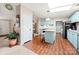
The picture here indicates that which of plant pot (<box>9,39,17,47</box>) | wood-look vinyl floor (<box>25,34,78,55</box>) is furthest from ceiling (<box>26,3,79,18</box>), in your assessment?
wood-look vinyl floor (<box>25,34,78,55</box>)

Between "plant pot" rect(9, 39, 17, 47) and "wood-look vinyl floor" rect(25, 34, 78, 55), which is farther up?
"plant pot" rect(9, 39, 17, 47)

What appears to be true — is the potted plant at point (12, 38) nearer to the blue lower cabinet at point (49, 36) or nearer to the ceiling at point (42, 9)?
the ceiling at point (42, 9)

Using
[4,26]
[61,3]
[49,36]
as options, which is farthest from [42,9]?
[4,26]

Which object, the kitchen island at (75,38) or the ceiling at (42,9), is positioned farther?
the ceiling at (42,9)

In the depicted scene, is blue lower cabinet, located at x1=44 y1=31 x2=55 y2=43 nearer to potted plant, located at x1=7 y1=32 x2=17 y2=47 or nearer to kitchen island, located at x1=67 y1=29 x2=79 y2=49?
kitchen island, located at x1=67 y1=29 x2=79 y2=49

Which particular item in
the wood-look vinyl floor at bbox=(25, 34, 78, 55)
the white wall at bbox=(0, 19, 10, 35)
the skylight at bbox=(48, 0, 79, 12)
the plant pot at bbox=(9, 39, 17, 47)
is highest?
the skylight at bbox=(48, 0, 79, 12)

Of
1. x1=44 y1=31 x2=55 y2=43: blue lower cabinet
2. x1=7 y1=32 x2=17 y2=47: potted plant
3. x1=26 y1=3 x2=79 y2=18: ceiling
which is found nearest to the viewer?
x1=7 y1=32 x2=17 y2=47: potted plant

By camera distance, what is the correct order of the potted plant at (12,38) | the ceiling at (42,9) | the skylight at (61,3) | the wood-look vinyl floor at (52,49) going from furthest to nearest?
the ceiling at (42,9) → the potted plant at (12,38) → the skylight at (61,3) → the wood-look vinyl floor at (52,49)

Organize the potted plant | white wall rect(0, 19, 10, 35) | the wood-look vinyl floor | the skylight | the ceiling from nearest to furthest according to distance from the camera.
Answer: the wood-look vinyl floor, the skylight, the potted plant, the ceiling, white wall rect(0, 19, 10, 35)

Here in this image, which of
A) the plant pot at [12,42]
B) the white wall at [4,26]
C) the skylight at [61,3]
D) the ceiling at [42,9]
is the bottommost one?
the plant pot at [12,42]

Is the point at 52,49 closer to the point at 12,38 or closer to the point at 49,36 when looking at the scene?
the point at 49,36

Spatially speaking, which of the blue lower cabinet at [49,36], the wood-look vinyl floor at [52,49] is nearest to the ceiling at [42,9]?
the blue lower cabinet at [49,36]

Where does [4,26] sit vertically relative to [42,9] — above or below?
below

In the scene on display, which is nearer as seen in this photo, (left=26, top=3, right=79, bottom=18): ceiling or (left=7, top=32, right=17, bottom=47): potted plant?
(left=7, top=32, right=17, bottom=47): potted plant
